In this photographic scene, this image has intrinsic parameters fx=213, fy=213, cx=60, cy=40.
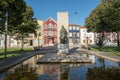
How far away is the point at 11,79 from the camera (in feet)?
45.9

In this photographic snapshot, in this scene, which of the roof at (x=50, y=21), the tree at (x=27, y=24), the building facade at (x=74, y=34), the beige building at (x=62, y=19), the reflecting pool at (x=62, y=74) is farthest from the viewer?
the building facade at (x=74, y=34)

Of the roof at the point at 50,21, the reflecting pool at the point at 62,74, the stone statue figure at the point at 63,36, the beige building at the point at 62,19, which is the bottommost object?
the reflecting pool at the point at 62,74

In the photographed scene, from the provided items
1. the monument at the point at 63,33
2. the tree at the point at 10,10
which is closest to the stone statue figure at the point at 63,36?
the monument at the point at 63,33

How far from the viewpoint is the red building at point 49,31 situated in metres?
99.6

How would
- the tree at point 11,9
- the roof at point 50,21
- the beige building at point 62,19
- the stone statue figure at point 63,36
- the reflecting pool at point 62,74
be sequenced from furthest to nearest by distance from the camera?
the roof at point 50,21 < the beige building at point 62,19 < the stone statue figure at point 63,36 < the tree at point 11,9 < the reflecting pool at point 62,74

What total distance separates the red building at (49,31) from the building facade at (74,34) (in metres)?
20.3

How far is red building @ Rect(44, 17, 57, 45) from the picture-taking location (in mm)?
99625

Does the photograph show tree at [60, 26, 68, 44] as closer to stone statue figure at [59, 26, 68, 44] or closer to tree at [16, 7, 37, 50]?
stone statue figure at [59, 26, 68, 44]

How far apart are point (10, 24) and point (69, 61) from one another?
1409 centimetres

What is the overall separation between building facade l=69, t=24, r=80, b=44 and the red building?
20.3 metres

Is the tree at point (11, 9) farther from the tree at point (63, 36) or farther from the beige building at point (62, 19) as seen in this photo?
the beige building at point (62, 19)


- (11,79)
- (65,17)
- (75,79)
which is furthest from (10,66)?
(65,17)

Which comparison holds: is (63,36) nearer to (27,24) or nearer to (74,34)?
(27,24)

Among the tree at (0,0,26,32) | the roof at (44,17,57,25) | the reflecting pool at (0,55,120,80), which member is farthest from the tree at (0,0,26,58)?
the roof at (44,17,57,25)
